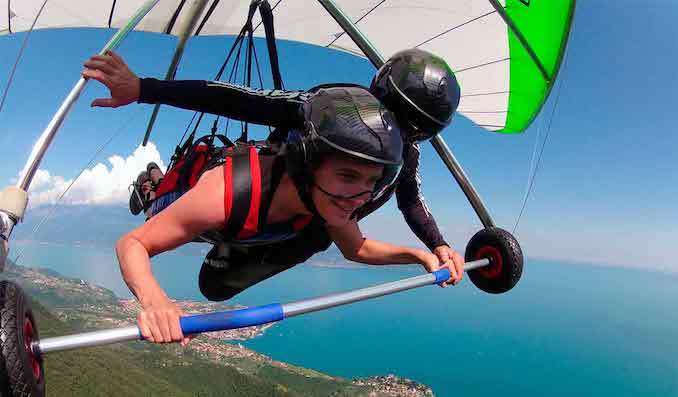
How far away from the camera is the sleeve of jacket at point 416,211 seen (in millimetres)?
2422

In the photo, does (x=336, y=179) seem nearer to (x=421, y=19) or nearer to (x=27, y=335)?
(x=27, y=335)

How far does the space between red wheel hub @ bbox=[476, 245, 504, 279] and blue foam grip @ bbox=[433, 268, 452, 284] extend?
0.88 m

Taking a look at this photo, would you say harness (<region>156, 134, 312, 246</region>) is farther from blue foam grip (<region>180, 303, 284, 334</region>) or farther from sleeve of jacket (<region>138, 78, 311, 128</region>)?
blue foam grip (<region>180, 303, 284, 334</region>)

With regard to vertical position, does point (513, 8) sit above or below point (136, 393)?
above

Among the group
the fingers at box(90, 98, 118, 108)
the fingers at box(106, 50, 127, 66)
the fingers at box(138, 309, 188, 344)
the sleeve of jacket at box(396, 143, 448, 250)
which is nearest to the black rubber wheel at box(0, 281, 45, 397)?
the fingers at box(138, 309, 188, 344)

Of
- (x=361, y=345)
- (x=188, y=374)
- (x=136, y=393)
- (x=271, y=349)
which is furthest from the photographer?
(x=361, y=345)

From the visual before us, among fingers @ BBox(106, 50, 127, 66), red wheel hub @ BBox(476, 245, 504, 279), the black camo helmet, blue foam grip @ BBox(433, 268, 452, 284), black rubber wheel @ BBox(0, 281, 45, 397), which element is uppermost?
red wheel hub @ BBox(476, 245, 504, 279)

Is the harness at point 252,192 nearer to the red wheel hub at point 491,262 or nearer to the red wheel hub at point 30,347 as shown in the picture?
the red wheel hub at point 30,347

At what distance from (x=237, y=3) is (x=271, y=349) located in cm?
11469

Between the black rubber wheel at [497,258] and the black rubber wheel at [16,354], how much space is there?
8.40ft

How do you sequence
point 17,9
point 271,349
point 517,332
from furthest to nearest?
point 517,332, point 271,349, point 17,9

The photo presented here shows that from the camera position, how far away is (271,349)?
109 m

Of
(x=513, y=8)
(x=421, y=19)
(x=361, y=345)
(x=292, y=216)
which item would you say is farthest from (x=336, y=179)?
(x=361, y=345)

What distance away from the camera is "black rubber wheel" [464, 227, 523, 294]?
268 cm
